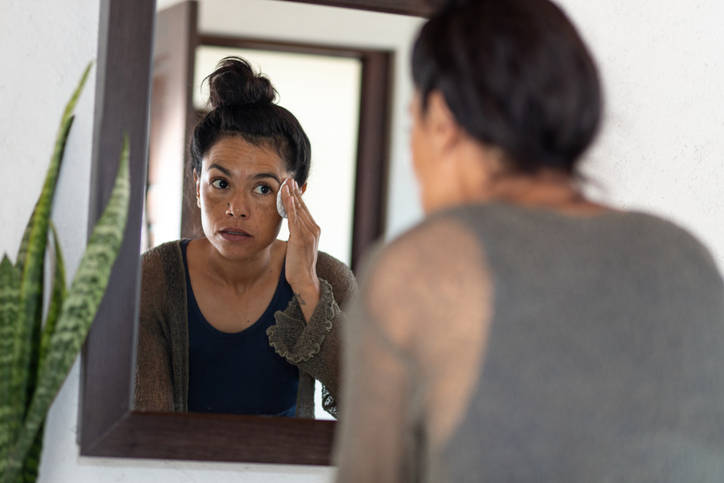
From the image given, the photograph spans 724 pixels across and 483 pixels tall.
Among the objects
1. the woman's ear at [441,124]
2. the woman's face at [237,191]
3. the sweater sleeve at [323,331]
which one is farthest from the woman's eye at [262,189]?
the woman's ear at [441,124]

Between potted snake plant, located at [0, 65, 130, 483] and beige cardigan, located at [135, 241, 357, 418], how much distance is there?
0.42 ft

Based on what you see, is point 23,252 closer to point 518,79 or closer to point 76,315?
point 76,315

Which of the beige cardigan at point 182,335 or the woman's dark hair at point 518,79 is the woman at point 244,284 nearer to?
the beige cardigan at point 182,335

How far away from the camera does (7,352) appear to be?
682mm

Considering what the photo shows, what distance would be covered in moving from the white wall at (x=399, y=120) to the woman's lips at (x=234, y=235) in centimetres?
17

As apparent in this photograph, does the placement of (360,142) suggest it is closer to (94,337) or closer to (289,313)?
(289,313)

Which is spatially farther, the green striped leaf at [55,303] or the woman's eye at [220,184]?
the woman's eye at [220,184]

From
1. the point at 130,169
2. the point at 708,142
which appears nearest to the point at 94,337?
the point at 130,169

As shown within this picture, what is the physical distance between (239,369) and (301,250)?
0.56 ft

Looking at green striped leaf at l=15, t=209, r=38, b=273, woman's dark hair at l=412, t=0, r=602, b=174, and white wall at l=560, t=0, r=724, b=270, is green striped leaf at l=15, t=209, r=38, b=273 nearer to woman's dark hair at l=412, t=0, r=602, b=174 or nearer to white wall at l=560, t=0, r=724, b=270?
woman's dark hair at l=412, t=0, r=602, b=174

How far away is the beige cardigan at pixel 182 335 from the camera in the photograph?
82 cm

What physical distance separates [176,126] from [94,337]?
270 millimetres

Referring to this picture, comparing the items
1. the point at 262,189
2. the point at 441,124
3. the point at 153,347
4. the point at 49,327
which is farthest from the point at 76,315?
the point at 441,124

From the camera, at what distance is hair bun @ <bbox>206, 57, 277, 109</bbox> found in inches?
32.4
